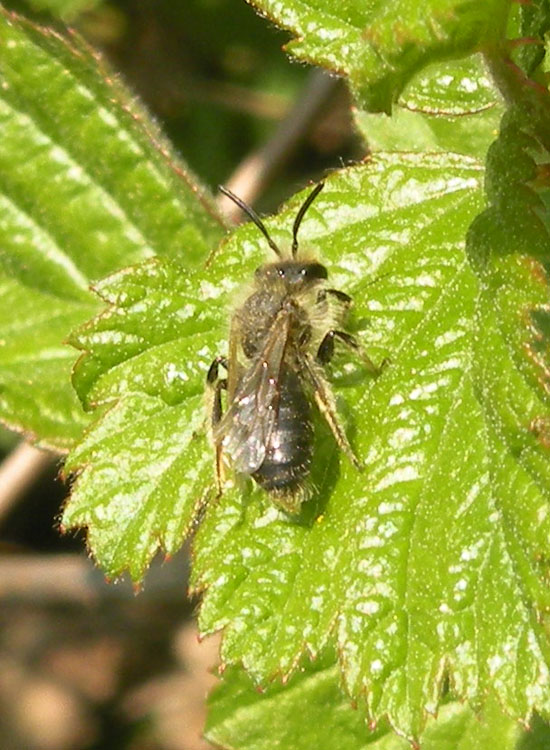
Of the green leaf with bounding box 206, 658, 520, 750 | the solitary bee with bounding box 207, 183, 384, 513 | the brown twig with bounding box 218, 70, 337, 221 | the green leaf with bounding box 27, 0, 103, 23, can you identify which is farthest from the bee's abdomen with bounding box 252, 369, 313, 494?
the green leaf with bounding box 27, 0, 103, 23

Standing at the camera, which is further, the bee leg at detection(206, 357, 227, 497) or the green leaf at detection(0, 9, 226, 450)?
the green leaf at detection(0, 9, 226, 450)

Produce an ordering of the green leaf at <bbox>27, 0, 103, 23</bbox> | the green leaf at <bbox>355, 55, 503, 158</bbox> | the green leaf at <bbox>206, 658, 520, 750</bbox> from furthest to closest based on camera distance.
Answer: the green leaf at <bbox>27, 0, 103, 23</bbox> < the green leaf at <bbox>206, 658, 520, 750</bbox> < the green leaf at <bbox>355, 55, 503, 158</bbox>

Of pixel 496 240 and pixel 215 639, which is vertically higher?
pixel 496 240

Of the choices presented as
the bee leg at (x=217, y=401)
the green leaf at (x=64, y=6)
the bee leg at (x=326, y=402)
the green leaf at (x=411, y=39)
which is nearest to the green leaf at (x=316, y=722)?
the bee leg at (x=217, y=401)

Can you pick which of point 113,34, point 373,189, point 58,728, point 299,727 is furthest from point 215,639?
point 373,189

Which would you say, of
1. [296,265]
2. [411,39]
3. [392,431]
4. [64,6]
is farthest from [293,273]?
[64,6]

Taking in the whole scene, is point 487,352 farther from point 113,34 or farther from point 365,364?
point 113,34

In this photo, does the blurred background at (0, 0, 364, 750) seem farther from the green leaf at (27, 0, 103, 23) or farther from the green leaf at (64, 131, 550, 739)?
the green leaf at (64, 131, 550, 739)

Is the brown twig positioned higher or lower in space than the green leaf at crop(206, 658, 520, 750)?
higher
